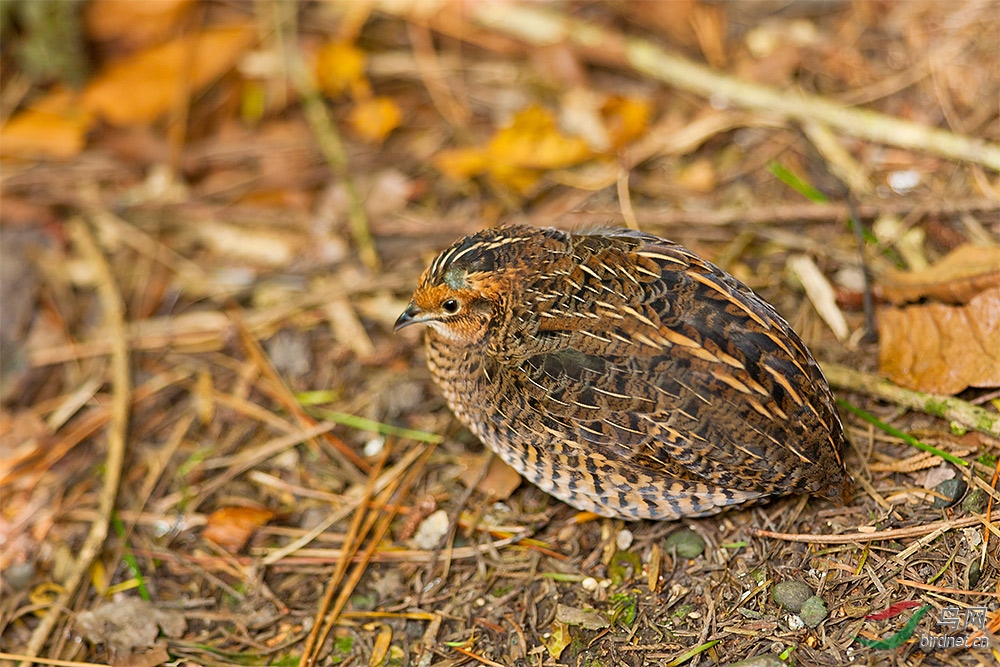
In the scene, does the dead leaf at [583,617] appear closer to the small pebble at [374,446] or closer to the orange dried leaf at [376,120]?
the small pebble at [374,446]

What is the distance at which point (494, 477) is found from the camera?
4.23 metres

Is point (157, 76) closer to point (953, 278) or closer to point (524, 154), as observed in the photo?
point (524, 154)

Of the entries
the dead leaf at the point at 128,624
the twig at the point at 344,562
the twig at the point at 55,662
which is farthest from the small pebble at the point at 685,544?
the twig at the point at 55,662

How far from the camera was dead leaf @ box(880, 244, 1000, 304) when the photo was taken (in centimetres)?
394

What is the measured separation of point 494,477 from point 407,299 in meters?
1.28

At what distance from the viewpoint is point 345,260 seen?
17.5ft

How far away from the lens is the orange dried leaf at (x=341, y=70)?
19.5 feet

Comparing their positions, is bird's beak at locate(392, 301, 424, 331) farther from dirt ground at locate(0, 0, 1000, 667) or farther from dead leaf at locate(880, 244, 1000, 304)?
dead leaf at locate(880, 244, 1000, 304)

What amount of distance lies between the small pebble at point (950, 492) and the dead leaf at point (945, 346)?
1.25ft

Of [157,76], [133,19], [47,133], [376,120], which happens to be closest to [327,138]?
[376,120]

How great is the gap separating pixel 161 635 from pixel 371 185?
2858mm

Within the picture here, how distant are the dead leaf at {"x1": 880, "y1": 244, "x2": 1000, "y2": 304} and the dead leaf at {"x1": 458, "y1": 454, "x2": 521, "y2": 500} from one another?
192 cm

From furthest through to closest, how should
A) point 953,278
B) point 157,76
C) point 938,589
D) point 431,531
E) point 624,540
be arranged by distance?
point 157,76
point 431,531
point 953,278
point 624,540
point 938,589

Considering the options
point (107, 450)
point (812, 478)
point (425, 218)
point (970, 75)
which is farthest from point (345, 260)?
point (970, 75)
